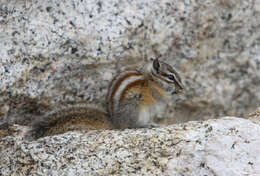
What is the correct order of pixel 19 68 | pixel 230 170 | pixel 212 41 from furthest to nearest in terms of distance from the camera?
pixel 212 41, pixel 19 68, pixel 230 170

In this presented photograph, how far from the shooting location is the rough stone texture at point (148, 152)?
243cm

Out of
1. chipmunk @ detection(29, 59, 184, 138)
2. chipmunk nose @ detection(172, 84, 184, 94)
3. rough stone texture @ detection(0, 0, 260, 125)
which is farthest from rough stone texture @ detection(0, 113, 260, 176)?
chipmunk nose @ detection(172, 84, 184, 94)

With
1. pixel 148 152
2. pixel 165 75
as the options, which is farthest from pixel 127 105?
pixel 148 152

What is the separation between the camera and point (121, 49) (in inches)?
133

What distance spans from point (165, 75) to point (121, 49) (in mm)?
468

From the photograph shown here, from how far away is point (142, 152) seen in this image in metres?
2.58

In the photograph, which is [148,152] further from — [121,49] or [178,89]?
[121,49]

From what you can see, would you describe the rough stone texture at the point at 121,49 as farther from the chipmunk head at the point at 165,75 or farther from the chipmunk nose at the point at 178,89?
the chipmunk nose at the point at 178,89

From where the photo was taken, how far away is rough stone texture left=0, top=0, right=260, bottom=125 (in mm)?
3049

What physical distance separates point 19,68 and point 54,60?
30cm

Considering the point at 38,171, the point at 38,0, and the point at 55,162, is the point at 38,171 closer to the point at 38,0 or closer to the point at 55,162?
the point at 55,162

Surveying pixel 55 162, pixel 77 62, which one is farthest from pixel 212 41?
pixel 55 162

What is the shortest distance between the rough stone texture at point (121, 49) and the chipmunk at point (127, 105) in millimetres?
165

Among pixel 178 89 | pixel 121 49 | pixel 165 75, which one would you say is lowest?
pixel 178 89
